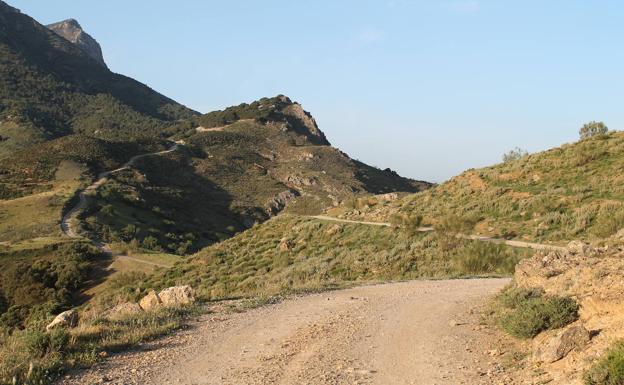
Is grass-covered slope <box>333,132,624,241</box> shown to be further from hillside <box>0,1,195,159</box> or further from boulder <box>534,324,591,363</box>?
hillside <box>0,1,195,159</box>

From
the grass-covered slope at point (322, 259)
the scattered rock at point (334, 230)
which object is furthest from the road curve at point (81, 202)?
the scattered rock at point (334, 230)

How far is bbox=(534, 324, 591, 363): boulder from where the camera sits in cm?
745

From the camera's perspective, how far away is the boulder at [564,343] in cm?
745

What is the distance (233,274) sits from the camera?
31.8 m

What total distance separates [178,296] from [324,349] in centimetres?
598

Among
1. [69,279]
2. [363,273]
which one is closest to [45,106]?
[69,279]

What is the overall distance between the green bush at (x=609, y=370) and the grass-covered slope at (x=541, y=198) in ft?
52.2

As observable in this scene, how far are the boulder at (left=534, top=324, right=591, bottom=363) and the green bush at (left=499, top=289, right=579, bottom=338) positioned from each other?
981 mm

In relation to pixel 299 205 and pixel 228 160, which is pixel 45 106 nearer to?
pixel 228 160

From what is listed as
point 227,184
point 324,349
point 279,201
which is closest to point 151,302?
point 324,349

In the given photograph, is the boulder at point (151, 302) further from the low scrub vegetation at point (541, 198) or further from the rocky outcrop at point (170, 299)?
the low scrub vegetation at point (541, 198)

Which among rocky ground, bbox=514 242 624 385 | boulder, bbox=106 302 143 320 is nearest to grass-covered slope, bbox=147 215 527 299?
boulder, bbox=106 302 143 320

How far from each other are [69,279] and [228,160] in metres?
73.3

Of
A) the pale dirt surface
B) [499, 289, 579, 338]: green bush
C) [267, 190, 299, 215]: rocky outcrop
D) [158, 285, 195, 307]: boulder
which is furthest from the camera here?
[267, 190, 299, 215]: rocky outcrop
